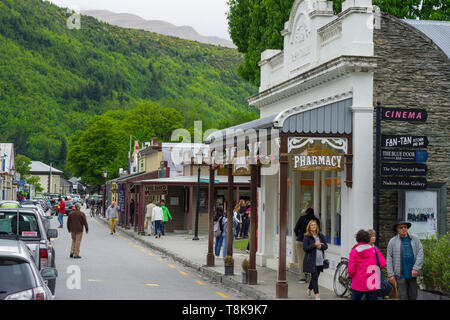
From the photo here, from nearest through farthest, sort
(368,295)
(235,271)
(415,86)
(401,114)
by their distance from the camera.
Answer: (368,295) → (401,114) → (415,86) → (235,271)

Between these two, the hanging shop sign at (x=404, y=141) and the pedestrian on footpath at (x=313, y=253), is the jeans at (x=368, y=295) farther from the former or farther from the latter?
the hanging shop sign at (x=404, y=141)

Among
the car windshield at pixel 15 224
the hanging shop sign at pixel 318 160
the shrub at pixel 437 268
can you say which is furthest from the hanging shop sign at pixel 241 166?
the shrub at pixel 437 268

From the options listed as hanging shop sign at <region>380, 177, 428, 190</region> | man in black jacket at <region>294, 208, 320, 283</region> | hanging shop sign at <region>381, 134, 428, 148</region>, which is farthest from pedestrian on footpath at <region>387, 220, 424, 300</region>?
man in black jacket at <region>294, 208, 320, 283</region>

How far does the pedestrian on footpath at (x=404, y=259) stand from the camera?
1132cm

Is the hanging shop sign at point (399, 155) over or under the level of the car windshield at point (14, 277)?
over

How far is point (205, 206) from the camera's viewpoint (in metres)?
40.8

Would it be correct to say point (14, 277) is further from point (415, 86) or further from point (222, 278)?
point (222, 278)

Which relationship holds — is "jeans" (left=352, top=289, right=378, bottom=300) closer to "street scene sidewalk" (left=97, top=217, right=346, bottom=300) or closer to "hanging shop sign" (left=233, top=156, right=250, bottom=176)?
"street scene sidewalk" (left=97, top=217, right=346, bottom=300)

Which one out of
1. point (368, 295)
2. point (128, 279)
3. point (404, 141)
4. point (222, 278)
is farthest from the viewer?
point (222, 278)

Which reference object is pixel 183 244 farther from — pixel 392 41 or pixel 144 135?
pixel 144 135

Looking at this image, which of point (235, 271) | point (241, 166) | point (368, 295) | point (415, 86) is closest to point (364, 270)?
point (368, 295)

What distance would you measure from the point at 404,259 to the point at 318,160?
154 inches

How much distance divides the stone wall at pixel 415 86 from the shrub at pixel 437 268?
2387mm

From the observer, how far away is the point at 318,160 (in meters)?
14.8
